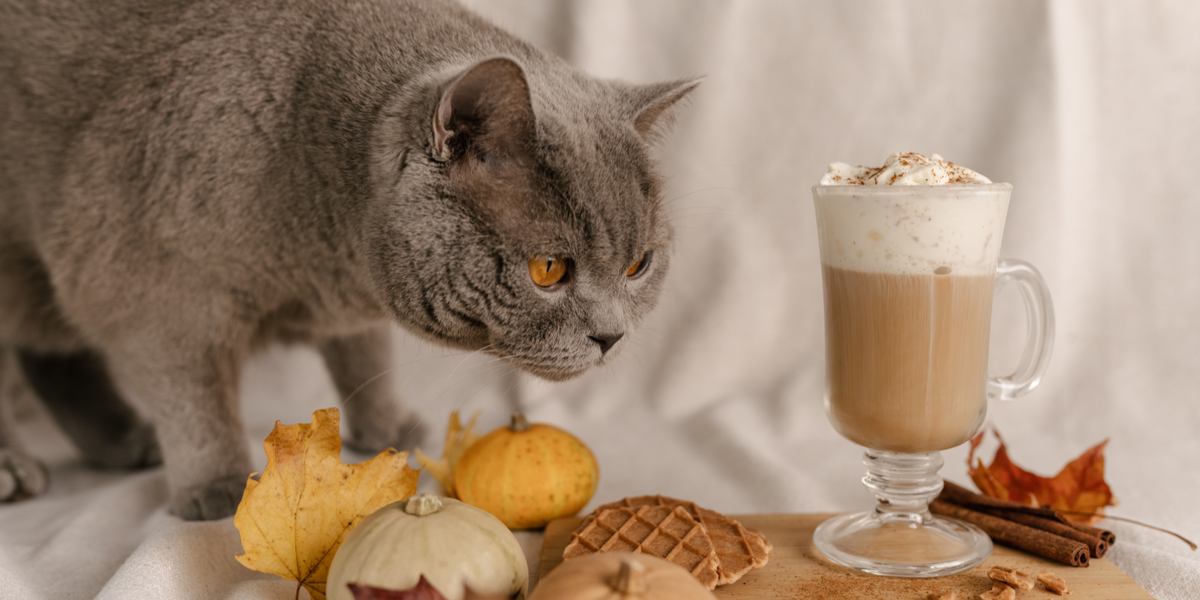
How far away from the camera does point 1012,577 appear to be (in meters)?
1.08

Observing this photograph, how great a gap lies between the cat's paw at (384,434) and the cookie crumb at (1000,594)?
1001mm

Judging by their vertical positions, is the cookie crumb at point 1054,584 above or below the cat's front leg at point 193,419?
below

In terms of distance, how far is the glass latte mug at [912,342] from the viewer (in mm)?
1087

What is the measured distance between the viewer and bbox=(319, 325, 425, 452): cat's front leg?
1.69 metres

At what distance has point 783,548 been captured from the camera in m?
A: 1.21

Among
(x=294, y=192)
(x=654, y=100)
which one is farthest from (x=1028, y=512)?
(x=294, y=192)

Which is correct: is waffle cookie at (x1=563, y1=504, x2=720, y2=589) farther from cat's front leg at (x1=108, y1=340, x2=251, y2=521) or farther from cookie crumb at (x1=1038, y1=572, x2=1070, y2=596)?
cat's front leg at (x1=108, y1=340, x2=251, y2=521)

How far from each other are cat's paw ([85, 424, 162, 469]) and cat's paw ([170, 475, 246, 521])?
1.22 ft

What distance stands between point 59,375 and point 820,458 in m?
1.30

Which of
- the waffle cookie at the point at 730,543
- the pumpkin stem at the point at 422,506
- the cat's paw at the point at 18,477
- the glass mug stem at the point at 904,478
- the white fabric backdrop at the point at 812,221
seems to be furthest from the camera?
the white fabric backdrop at the point at 812,221

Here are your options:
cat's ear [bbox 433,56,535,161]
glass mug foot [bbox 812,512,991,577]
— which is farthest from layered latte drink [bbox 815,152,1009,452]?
cat's ear [bbox 433,56,535,161]

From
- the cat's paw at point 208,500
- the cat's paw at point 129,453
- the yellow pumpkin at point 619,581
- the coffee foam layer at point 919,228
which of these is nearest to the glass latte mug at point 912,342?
the coffee foam layer at point 919,228

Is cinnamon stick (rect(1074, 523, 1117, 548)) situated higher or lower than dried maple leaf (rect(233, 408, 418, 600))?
lower

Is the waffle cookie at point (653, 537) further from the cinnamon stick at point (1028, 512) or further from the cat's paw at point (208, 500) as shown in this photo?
the cat's paw at point (208, 500)
